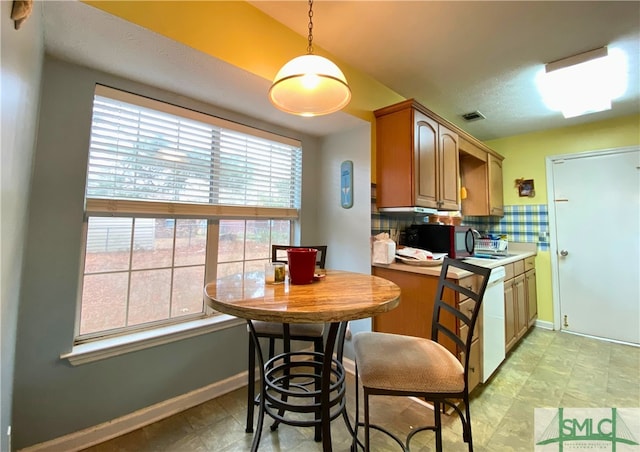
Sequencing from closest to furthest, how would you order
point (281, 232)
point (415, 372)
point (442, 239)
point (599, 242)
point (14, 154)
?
point (14, 154) < point (415, 372) < point (442, 239) < point (281, 232) < point (599, 242)

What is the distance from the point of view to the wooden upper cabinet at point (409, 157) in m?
2.07

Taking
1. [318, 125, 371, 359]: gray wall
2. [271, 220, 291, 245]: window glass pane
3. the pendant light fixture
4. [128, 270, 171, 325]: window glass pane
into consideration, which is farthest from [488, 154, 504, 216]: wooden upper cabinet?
[128, 270, 171, 325]: window glass pane

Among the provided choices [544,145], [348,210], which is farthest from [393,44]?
[544,145]

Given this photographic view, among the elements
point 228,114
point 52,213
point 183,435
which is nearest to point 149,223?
point 52,213

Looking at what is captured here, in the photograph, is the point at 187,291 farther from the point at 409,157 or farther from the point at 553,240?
the point at 553,240

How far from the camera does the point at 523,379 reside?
2.15 metres

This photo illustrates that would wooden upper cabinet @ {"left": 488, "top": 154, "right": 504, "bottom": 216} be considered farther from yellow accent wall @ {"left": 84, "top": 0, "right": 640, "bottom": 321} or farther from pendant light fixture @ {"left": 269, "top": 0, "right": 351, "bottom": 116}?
pendant light fixture @ {"left": 269, "top": 0, "right": 351, "bottom": 116}

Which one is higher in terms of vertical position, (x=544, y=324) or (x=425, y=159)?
(x=425, y=159)

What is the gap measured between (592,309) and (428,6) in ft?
12.0

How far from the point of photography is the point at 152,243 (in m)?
1.75

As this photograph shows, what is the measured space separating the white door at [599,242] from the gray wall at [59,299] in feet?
14.3

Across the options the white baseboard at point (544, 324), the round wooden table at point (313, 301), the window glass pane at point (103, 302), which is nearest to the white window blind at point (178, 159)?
the window glass pane at point (103, 302)

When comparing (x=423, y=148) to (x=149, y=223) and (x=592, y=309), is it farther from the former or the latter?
(x=592, y=309)

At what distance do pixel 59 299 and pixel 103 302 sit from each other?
216 mm
